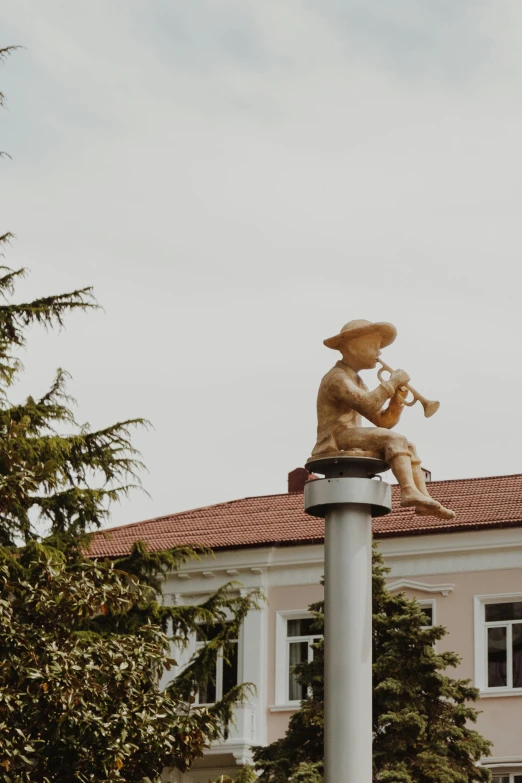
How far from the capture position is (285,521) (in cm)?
3192

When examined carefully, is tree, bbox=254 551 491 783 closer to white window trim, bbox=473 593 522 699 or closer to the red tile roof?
white window trim, bbox=473 593 522 699

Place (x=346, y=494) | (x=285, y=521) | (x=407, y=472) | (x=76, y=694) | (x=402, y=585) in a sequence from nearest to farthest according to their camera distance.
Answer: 1. (x=346, y=494)
2. (x=407, y=472)
3. (x=76, y=694)
4. (x=402, y=585)
5. (x=285, y=521)

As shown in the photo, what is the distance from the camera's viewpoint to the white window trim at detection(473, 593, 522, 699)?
2819cm

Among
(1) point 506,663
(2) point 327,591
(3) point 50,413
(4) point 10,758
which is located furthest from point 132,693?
(1) point 506,663

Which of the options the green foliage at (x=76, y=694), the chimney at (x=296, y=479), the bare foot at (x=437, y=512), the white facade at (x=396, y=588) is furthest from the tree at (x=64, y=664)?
the chimney at (x=296, y=479)

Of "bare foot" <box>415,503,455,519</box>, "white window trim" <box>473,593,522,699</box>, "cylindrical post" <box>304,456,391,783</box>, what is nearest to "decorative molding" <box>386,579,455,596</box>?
"white window trim" <box>473,593,522,699</box>

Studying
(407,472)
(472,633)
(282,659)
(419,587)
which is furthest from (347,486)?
(282,659)

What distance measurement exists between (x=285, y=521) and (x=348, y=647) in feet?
73.0

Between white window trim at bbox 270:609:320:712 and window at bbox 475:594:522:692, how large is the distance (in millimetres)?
3408

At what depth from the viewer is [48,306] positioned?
2014cm

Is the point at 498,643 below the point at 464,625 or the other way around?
below

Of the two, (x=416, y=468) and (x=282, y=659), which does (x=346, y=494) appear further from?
(x=282, y=659)

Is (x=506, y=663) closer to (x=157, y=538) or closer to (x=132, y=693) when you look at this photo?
(x=157, y=538)

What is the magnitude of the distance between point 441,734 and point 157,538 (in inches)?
547
